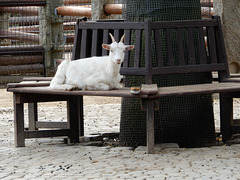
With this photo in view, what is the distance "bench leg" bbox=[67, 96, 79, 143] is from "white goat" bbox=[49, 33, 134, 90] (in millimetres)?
613

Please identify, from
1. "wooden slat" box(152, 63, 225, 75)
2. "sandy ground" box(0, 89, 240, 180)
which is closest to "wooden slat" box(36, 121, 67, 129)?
"sandy ground" box(0, 89, 240, 180)

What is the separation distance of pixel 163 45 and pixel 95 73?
3.50 feet

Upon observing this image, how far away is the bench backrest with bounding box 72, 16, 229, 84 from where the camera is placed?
6.70 metres

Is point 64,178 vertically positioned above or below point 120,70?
below

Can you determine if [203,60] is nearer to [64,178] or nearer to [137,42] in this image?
[137,42]

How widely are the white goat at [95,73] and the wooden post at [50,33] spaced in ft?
27.6

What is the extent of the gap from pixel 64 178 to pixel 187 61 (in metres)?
2.66

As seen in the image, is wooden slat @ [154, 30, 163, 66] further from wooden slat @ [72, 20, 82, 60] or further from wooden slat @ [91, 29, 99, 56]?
wooden slat @ [72, 20, 82, 60]

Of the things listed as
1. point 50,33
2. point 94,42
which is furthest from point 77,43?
point 50,33

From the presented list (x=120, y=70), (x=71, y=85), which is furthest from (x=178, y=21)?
(x=71, y=85)

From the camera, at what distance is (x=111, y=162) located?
5879 mm

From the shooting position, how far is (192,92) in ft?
19.9

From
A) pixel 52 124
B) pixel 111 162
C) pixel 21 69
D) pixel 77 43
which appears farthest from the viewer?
pixel 21 69

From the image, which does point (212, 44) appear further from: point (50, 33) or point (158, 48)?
point (50, 33)
